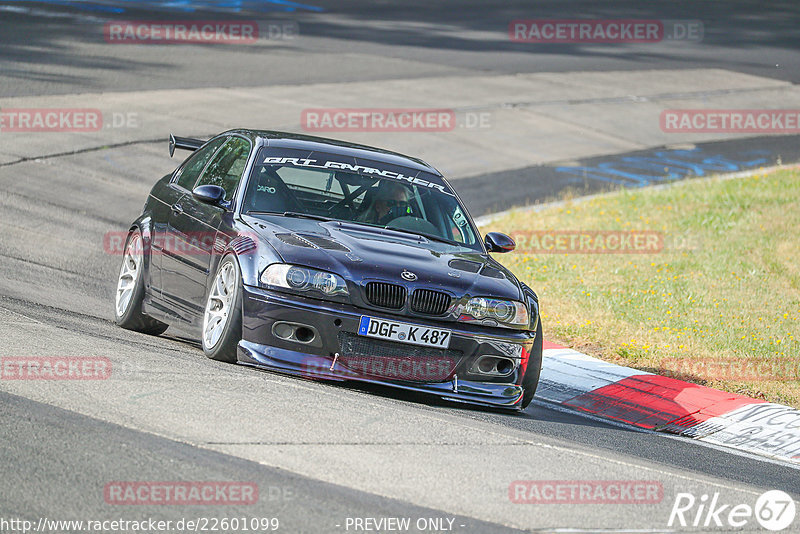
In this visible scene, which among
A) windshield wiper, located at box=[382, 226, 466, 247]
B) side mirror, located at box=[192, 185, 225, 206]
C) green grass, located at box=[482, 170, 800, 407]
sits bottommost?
green grass, located at box=[482, 170, 800, 407]

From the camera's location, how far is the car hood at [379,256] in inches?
274

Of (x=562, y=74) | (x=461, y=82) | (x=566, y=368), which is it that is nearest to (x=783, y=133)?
(x=562, y=74)

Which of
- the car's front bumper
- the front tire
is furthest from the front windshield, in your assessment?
the car's front bumper

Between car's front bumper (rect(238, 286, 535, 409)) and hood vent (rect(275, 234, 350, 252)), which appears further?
hood vent (rect(275, 234, 350, 252))

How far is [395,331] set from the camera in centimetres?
683

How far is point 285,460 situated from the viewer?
5152 mm

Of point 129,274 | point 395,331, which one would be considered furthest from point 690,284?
point 395,331

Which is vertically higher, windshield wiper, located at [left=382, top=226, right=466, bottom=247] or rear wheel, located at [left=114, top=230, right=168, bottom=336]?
windshield wiper, located at [left=382, top=226, right=466, bottom=247]

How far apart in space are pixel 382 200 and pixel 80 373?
277 centimetres

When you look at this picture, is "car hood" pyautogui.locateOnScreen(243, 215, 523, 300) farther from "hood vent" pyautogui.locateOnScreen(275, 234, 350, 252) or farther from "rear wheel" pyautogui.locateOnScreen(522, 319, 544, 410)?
"rear wheel" pyautogui.locateOnScreen(522, 319, 544, 410)

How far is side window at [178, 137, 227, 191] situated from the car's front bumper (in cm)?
219

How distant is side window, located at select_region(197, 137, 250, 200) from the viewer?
27.1 ft

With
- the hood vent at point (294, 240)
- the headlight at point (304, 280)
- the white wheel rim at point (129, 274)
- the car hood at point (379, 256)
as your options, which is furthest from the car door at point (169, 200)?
the headlight at point (304, 280)

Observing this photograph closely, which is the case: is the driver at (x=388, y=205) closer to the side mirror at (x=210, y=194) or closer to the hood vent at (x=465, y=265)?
the hood vent at (x=465, y=265)
